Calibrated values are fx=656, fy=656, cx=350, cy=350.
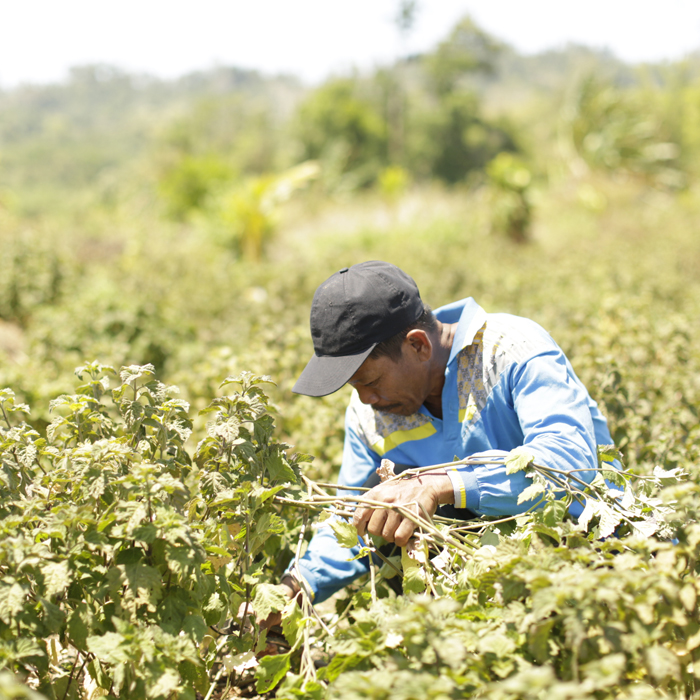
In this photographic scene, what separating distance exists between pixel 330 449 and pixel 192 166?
789 inches

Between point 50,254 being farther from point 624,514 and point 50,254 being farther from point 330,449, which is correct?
point 624,514

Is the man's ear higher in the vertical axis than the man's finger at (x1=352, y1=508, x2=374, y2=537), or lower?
higher

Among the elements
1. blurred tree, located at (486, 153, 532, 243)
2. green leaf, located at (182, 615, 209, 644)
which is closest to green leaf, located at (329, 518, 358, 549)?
green leaf, located at (182, 615, 209, 644)

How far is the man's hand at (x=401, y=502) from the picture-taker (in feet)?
5.19

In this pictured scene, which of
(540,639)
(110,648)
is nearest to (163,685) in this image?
(110,648)

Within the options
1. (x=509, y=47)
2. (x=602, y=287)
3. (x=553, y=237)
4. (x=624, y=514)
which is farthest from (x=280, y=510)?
(x=509, y=47)

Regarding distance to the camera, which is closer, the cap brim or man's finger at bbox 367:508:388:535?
man's finger at bbox 367:508:388:535

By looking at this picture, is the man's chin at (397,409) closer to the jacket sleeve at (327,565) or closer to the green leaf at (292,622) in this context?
the jacket sleeve at (327,565)

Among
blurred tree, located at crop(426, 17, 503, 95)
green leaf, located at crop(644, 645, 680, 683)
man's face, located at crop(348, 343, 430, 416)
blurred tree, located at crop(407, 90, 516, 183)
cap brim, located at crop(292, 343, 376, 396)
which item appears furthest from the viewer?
blurred tree, located at crop(426, 17, 503, 95)

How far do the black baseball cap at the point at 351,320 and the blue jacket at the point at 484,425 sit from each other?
28 cm

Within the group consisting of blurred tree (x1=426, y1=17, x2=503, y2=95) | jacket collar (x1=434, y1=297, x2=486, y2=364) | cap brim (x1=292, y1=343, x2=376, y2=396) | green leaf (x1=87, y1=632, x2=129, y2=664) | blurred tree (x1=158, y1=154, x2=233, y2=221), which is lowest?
blurred tree (x1=158, y1=154, x2=233, y2=221)

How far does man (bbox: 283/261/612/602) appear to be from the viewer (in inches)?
66.9

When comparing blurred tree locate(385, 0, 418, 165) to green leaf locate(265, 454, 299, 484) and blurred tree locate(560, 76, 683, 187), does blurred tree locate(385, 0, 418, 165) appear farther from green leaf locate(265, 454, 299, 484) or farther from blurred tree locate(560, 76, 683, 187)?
green leaf locate(265, 454, 299, 484)

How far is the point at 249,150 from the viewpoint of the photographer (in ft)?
127
